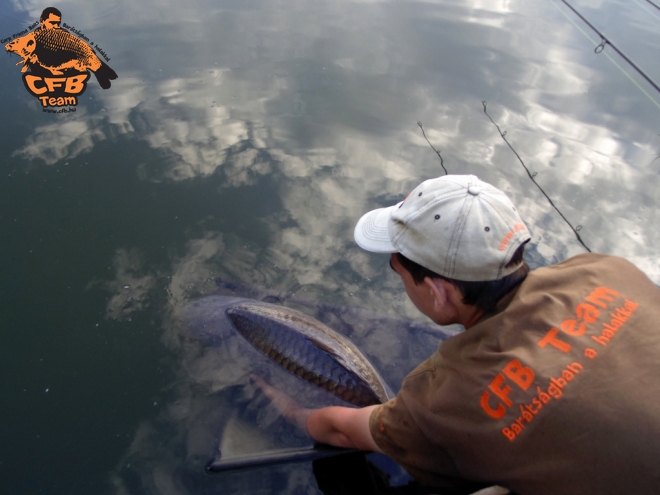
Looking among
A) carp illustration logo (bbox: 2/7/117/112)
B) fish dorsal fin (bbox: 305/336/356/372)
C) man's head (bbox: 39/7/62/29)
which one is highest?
man's head (bbox: 39/7/62/29)

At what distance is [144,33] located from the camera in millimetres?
6836

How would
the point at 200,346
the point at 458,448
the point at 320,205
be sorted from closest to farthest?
the point at 458,448 → the point at 200,346 → the point at 320,205

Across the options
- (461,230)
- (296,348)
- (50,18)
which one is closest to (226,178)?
(296,348)

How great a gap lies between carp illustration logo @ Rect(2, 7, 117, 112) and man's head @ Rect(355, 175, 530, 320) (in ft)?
16.8

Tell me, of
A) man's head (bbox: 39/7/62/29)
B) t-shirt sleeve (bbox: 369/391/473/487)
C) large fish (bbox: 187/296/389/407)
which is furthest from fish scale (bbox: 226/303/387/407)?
man's head (bbox: 39/7/62/29)

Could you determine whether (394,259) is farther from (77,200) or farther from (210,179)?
(77,200)

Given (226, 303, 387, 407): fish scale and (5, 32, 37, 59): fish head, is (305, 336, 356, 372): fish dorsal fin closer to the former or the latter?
(226, 303, 387, 407): fish scale

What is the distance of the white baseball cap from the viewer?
1580 mm

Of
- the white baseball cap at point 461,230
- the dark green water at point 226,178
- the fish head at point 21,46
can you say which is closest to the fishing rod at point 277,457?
the dark green water at point 226,178

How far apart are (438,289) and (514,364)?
421 mm

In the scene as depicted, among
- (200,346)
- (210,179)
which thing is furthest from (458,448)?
(210,179)

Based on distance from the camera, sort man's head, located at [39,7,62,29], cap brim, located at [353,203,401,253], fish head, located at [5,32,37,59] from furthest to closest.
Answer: man's head, located at [39,7,62,29] < fish head, located at [5,32,37,59] < cap brim, located at [353,203,401,253]

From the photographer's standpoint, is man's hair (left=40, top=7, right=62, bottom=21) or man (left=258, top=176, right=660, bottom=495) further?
man's hair (left=40, top=7, right=62, bottom=21)

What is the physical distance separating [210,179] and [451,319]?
11.2 ft
